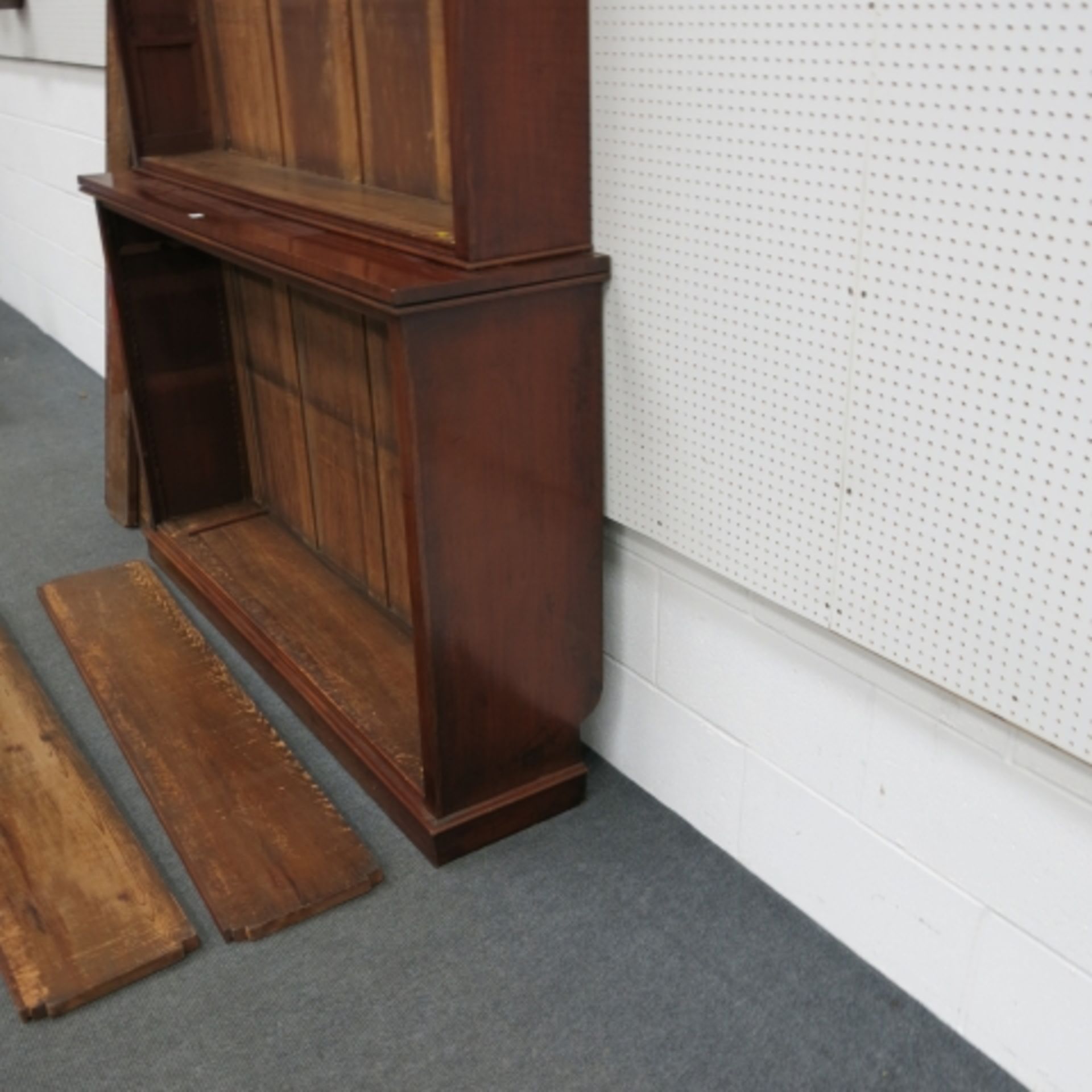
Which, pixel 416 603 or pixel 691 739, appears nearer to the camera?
pixel 416 603

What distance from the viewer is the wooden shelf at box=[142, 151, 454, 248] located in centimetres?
180

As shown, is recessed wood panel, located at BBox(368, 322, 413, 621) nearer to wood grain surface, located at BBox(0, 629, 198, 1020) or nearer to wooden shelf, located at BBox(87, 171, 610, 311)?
wooden shelf, located at BBox(87, 171, 610, 311)

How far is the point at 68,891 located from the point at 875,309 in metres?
1.48

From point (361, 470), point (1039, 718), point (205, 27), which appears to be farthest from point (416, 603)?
point (205, 27)

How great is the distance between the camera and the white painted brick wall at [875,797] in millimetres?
1437

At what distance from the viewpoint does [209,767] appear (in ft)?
7.19

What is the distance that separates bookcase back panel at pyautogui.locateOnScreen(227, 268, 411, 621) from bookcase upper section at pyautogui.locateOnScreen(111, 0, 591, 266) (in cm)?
28

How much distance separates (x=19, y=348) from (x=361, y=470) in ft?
10.2

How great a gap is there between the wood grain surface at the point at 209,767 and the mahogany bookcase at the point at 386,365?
0.10 metres

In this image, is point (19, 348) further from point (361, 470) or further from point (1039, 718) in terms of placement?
point (1039, 718)

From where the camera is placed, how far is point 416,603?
70.1 inches

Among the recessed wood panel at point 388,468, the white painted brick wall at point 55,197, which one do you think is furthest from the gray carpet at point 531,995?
the white painted brick wall at point 55,197

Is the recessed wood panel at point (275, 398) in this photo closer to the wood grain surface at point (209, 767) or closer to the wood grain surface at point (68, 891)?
the wood grain surface at point (209, 767)

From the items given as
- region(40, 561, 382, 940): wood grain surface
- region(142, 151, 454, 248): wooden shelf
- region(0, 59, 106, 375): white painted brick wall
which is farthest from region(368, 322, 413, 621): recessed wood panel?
region(0, 59, 106, 375): white painted brick wall
